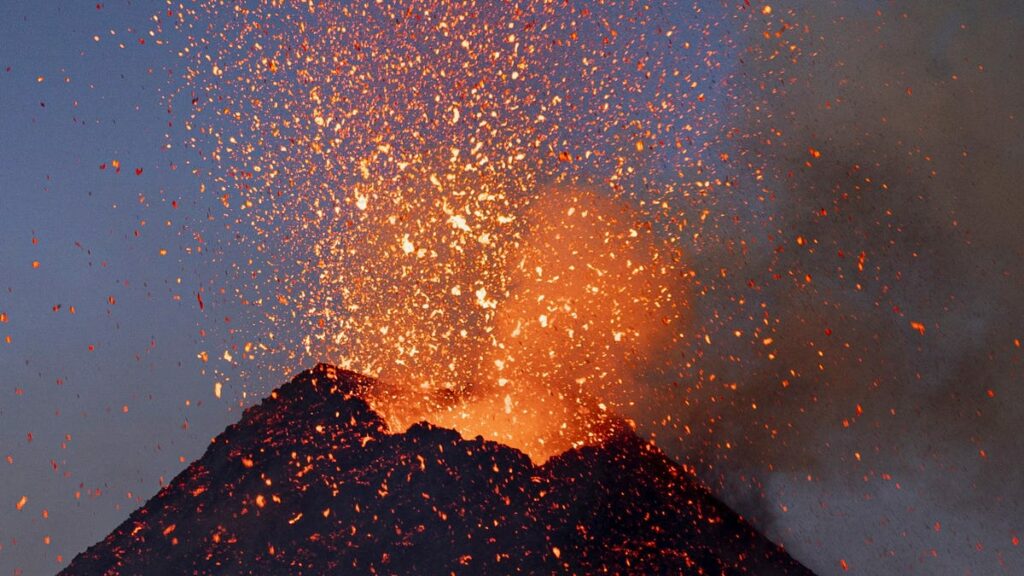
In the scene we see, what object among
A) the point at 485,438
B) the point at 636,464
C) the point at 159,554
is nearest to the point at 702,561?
the point at 636,464

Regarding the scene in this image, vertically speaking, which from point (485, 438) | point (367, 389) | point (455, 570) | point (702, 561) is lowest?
point (455, 570)

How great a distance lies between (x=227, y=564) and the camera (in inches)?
598

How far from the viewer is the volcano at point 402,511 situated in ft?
49.7

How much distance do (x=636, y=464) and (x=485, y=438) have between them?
2898 mm

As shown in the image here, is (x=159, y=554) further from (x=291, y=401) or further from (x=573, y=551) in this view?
(x=573, y=551)

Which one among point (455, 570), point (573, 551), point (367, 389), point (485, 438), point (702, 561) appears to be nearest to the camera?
point (455, 570)

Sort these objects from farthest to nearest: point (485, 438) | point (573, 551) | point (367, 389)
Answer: point (367, 389) < point (485, 438) < point (573, 551)

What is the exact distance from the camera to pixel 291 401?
19328mm

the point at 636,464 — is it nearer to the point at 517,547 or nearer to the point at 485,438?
the point at 485,438

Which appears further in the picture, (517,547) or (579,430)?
(579,430)

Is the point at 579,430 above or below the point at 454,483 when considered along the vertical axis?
above

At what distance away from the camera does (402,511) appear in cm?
1565

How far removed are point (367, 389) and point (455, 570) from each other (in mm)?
5598

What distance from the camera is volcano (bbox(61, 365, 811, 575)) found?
1514 centimetres
